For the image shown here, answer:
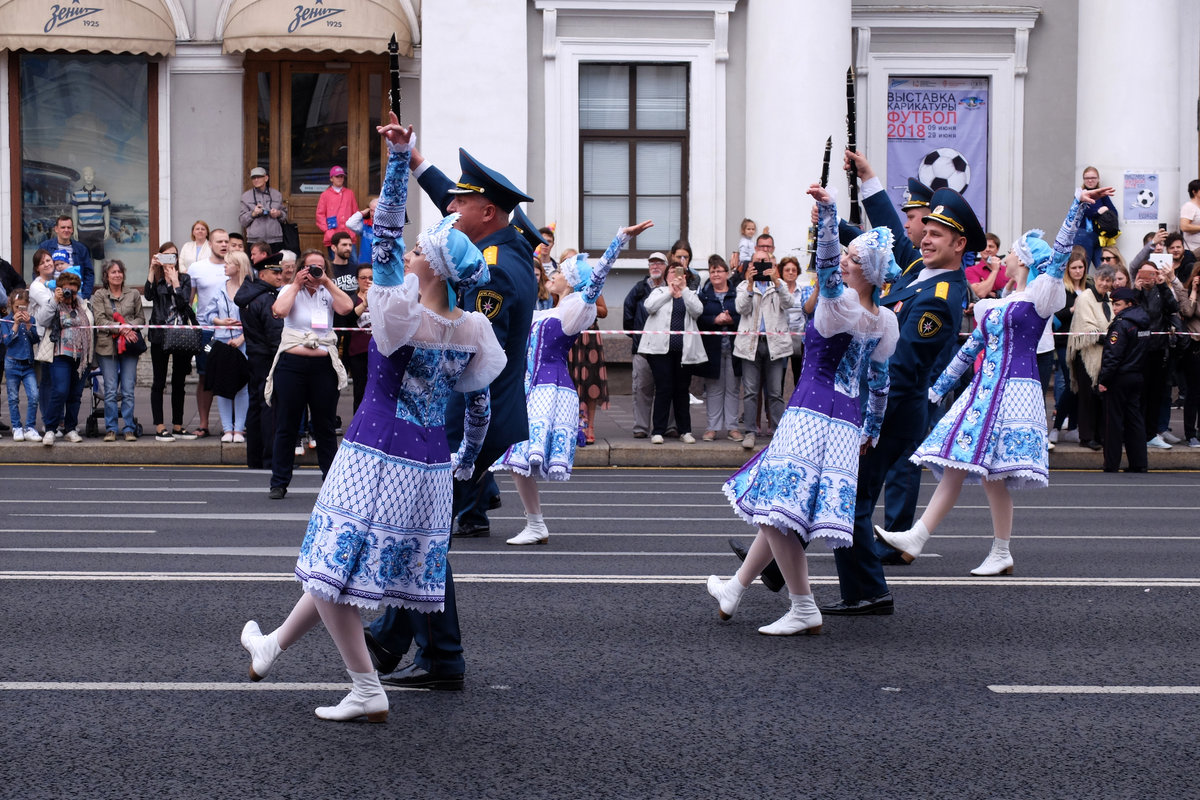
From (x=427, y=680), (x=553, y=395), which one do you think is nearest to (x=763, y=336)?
(x=553, y=395)

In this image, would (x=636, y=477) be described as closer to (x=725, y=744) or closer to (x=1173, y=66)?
(x=725, y=744)

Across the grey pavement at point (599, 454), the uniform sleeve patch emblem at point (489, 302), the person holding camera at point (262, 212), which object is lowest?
the grey pavement at point (599, 454)

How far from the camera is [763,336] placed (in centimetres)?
1731

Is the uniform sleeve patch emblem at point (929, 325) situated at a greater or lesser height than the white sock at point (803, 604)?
greater

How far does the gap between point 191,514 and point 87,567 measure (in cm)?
261

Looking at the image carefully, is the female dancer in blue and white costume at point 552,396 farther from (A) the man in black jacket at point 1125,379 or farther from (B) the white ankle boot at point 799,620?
(A) the man in black jacket at point 1125,379

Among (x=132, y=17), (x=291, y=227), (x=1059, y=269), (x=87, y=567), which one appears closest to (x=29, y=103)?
(x=132, y=17)

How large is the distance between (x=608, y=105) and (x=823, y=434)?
53.5 ft

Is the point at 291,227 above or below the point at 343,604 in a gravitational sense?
above

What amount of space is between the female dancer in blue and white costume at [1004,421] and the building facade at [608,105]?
40.7 ft

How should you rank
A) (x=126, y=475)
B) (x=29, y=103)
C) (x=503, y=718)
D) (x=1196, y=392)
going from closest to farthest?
1. (x=503, y=718)
2. (x=126, y=475)
3. (x=1196, y=392)
4. (x=29, y=103)

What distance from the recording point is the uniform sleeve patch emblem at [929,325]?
8.84 m

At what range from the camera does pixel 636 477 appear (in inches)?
612

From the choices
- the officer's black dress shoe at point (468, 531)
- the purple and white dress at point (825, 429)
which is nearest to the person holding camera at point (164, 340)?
the officer's black dress shoe at point (468, 531)
